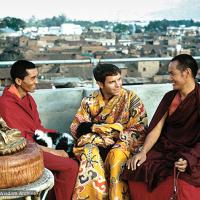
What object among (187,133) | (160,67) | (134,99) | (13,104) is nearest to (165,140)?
(187,133)

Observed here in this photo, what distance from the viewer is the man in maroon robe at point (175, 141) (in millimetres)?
3271

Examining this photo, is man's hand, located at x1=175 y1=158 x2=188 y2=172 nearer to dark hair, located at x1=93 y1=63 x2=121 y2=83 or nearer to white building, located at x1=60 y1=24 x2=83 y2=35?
dark hair, located at x1=93 y1=63 x2=121 y2=83

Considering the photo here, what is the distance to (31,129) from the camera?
394cm

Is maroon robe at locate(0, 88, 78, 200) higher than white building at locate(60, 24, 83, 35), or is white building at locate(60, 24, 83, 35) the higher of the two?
maroon robe at locate(0, 88, 78, 200)

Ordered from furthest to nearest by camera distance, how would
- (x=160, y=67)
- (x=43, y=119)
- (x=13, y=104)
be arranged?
1. (x=160, y=67)
2. (x=43, y=119)
3. (x=13, y=104)

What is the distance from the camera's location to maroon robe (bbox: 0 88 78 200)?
3.62 metres

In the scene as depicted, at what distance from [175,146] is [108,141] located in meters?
0.57

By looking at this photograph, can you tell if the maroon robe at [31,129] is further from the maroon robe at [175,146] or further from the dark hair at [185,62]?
the dark hair at [185,62]

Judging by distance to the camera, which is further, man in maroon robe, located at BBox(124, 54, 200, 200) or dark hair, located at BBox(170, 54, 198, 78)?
dark hair, located at BBox(170, 54, 198, 78)

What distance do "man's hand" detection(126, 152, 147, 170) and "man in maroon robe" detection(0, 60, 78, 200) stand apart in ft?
1.50

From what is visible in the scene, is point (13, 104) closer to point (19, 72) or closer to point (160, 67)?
point (19, 72)

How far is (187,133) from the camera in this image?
3.58 meters

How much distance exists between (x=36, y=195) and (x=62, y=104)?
208cm

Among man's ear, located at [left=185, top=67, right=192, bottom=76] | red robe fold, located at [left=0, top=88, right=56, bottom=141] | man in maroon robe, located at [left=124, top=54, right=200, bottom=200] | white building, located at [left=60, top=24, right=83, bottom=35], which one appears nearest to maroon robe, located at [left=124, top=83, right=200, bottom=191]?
man in maroon robe, located at [left=124, top=54, right=200, bottom=200]
